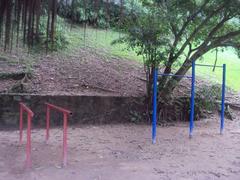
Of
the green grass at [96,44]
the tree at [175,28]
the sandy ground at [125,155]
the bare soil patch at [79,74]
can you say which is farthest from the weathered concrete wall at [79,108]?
the green grass at [96,44]

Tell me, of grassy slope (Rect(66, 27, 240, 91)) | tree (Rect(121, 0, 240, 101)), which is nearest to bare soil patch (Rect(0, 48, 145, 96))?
grassy slope (Rect(66, 27, 240, 91))

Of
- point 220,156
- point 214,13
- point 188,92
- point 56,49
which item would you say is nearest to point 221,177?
point 220,156

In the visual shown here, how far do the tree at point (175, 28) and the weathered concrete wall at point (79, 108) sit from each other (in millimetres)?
1008

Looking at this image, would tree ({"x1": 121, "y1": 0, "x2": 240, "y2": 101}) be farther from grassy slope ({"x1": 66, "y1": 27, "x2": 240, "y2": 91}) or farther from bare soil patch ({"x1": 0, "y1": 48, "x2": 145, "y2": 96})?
grassy slope ({"x1": 66, "y1": 27, "x2": 240, "y2": 91})

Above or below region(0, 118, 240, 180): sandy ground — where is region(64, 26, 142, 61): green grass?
above

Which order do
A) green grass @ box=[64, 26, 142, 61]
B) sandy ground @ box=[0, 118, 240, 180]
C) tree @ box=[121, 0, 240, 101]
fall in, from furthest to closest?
green grass @ box=[64, 26, 142, 61]
tree @ box=[121, 0, 240, 101]
sandy ground @ box=[0, 118, 240, 180]

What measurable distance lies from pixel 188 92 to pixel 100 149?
4784 millimetres

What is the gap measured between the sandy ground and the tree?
1.83 m

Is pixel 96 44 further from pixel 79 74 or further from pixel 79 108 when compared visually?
pixel 79 108

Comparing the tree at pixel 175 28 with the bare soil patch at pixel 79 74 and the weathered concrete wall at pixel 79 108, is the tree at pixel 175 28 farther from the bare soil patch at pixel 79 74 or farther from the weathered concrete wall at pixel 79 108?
the bare soil patch at pixel 79 74

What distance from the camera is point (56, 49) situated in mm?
10492

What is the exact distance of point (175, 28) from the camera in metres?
8.29

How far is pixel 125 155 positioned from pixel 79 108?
2.88 metres

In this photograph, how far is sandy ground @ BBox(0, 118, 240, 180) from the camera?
14.0 feet
